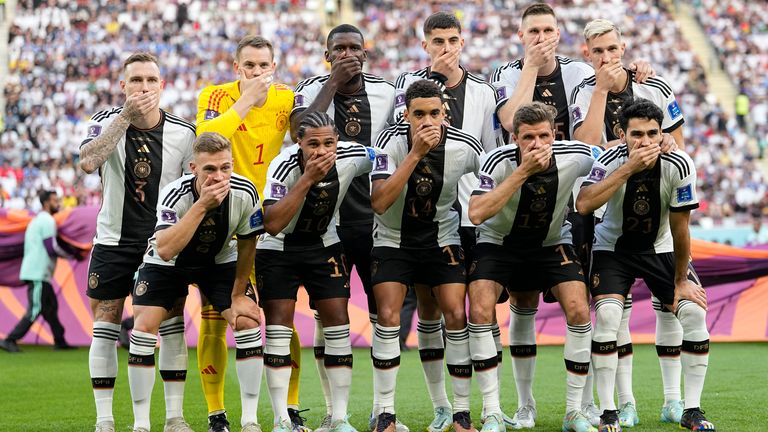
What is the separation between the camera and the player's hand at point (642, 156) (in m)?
6.52

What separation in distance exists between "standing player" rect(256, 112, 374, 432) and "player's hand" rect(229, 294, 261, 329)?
17 cm

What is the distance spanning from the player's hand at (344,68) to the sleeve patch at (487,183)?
121cm

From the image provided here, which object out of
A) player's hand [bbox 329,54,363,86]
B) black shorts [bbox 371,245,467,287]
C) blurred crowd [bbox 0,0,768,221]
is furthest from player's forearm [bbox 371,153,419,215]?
blurred crowd [bbox 0,0,768,221]

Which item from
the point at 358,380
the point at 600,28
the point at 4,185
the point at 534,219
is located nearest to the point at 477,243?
the point at 534,219

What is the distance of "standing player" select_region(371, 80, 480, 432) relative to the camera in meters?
6.72

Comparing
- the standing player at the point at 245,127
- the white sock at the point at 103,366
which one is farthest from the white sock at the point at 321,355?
the white sock at the point at 103,366

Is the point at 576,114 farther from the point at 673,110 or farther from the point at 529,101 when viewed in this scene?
the point at 673,110

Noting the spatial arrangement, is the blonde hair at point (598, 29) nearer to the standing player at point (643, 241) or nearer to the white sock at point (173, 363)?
the standing player at point (643, 241)

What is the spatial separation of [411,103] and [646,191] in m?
1.59

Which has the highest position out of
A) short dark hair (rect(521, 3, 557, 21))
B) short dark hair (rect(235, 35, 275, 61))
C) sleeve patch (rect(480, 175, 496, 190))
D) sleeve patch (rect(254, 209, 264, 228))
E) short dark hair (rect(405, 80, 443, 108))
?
short dark hair (rect(521, 3, 557, 21))

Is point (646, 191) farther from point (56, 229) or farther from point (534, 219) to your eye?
point (56, 229)

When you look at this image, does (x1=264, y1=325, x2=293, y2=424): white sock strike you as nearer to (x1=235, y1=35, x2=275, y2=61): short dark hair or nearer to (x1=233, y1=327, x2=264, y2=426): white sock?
(x1=233, y1=327, x2=264, y2=426): white sock

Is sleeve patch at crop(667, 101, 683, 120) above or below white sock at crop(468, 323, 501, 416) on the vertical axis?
above

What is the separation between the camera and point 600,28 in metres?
7.39
